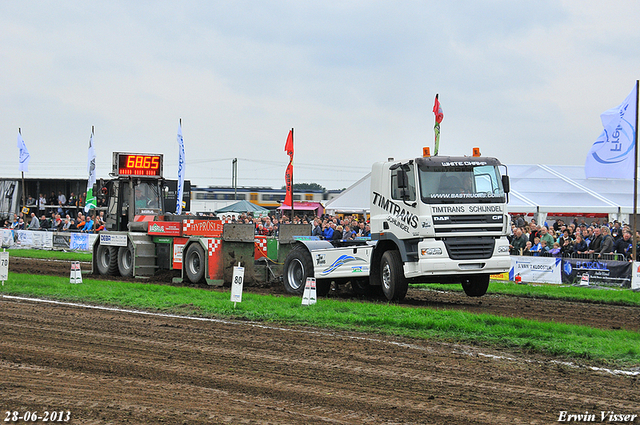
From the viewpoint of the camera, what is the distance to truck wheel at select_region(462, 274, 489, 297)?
49.3 feet

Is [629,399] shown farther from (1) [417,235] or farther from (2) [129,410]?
(1) [417,235]

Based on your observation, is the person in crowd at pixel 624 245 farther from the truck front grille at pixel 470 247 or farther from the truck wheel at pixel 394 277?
the truck wheel at pixel 394 277

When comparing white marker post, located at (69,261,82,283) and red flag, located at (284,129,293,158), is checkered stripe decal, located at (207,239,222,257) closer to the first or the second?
white marker post, located at (69,261,82,283)

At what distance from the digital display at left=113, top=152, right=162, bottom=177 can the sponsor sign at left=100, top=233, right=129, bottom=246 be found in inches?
75.9

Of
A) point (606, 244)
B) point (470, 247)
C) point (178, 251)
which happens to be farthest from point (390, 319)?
point (606, 244)

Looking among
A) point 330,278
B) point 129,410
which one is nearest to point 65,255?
point 330,278

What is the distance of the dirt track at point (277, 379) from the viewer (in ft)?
20.4

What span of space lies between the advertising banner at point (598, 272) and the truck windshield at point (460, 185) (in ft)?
23.1

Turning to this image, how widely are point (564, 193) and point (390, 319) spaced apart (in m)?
20.5

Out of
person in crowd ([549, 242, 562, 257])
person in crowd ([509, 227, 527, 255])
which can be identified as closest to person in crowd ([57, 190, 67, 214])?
person in crowd ([509, 227, 527, 255])

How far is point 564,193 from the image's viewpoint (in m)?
29.8

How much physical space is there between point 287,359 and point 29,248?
100ft

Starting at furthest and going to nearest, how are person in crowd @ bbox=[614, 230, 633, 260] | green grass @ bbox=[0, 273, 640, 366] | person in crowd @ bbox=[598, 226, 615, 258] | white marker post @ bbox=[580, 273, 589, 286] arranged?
person in crowd @ bbox=[614, 230, 633, 260] < person in crowd @ bbox=[598, 226, 615, 258] < white marker post @ bbox=[580, 273, 589, 286] < green grass @ bbox=[0, 273, 640, 366]

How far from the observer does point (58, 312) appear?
41.9 feet
